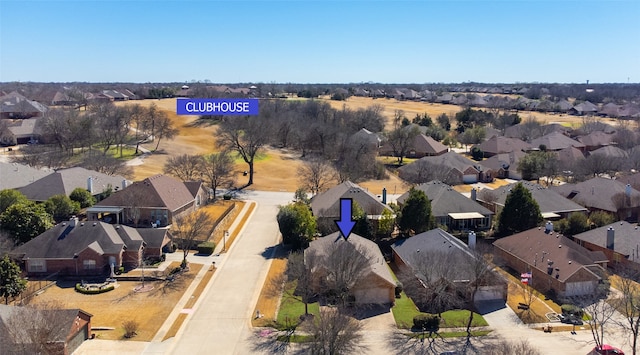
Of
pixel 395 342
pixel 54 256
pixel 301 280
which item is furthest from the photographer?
pixel 54 256

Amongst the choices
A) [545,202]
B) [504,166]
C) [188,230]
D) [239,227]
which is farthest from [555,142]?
[188,230]

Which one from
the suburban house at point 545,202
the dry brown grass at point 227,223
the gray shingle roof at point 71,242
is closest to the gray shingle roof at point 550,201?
the suburban house at point 545,202

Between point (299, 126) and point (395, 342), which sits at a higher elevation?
point (299, 126)

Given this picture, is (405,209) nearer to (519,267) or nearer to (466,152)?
(519,267)

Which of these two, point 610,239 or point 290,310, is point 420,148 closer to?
point 610,239

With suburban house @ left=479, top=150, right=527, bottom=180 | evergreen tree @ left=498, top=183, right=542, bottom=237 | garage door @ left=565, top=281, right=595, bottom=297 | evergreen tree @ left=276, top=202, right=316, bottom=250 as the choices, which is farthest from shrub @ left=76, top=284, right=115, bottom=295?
suburban house @ left=479, top=150, right=527, bottom=180

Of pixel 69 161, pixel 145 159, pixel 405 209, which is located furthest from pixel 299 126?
pixel 405 209
